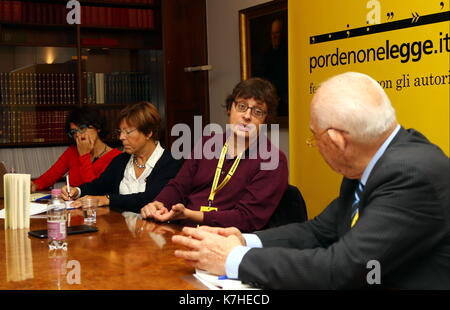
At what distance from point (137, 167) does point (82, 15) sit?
2.83 meters

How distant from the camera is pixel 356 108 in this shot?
1.46 meters

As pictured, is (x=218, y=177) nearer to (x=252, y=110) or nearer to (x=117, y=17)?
(x=252, y=110)

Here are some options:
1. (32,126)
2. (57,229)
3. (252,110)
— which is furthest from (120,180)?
(32,126)

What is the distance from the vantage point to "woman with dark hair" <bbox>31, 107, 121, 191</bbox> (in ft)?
13.2

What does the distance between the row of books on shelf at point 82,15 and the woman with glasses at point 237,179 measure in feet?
10.3

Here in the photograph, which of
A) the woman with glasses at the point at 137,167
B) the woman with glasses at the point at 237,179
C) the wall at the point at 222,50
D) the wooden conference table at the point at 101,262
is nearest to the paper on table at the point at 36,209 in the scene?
the woman with glasses at the point at 137,167

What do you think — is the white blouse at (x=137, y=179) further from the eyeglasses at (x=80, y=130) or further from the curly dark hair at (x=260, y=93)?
the eyeglasses at (x=80, y=130)

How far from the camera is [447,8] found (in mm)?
2652

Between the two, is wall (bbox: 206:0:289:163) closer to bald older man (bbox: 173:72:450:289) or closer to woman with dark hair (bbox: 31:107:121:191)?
woman with dark hair (bbox: 31:107:121:191)

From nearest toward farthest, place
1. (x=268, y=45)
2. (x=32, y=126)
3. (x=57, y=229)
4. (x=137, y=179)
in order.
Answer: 1. (x=57, y=229)
2. (x=137, y=179)
3. (x=268, y=45)
4. (x=32, y=126)

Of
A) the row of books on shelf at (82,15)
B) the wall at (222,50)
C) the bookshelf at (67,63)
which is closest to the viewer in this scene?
the row of books on shelf at (82,15)

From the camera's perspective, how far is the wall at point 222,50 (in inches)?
221

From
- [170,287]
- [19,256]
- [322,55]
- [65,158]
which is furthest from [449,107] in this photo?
[65,158]
